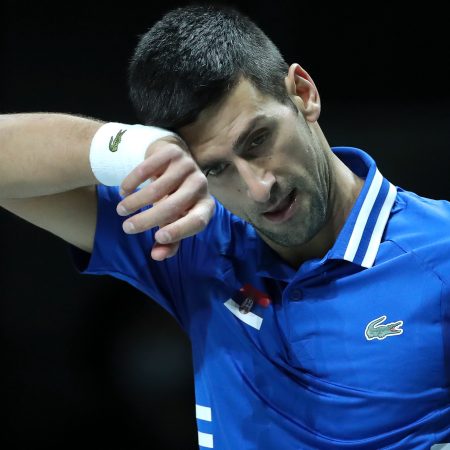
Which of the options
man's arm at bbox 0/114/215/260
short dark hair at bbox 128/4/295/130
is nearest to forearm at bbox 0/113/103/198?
man's arm at bbox 0/114/215/260

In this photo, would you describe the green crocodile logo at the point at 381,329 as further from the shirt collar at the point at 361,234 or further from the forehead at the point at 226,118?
the forehead at the point at 226,118

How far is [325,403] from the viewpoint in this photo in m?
1.53

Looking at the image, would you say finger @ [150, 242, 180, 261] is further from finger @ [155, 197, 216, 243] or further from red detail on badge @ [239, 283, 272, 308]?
→ red detail on badge @ [239, 283, 272, 308]

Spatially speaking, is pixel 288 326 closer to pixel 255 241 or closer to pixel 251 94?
pixel 255 241

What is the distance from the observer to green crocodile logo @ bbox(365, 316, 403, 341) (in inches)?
58.2

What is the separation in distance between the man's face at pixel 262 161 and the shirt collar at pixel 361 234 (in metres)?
0.07

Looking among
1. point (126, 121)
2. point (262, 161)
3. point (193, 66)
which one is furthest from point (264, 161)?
point (126, 121)

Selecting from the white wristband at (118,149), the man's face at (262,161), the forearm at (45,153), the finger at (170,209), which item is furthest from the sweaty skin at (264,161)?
the finger at (170,209)

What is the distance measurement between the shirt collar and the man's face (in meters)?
0.07

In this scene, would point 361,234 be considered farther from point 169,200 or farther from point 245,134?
point 169,200

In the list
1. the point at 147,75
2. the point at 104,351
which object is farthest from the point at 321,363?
the point at 104,351

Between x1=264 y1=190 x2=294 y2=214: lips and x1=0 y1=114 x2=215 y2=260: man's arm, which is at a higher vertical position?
x1=0 y1=114 x2=215 y2=260: man's arm

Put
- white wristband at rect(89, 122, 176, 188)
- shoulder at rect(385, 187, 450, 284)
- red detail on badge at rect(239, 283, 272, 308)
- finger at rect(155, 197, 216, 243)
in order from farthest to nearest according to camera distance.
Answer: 1. red detail on badge at rect(239, 283, 272, 308)
2. shoulder at rect(385, 187, 450, 284)
3. white wristband at rect(89, 122, 176, 188)
4. finger at rect(155, 197, 216, 243)

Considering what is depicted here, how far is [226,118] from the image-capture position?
1.53 metres
